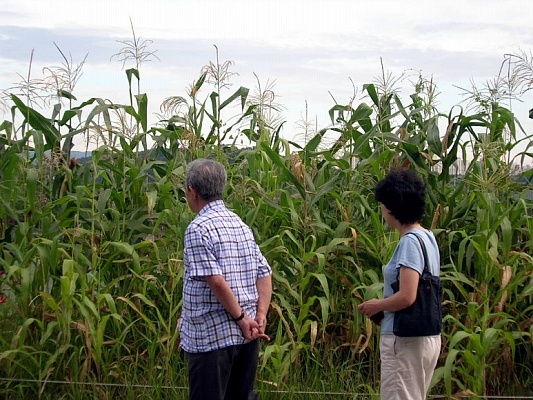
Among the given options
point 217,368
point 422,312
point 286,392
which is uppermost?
point 422,312

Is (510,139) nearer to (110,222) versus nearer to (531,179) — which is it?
(531,179)

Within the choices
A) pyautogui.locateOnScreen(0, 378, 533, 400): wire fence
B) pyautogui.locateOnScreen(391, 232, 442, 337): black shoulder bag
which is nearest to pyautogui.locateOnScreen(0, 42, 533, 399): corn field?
pyautogui.locateOnScreen(0, 378, 533, 400): wire fence

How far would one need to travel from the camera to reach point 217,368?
11.9 ft

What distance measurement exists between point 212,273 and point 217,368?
0.42m

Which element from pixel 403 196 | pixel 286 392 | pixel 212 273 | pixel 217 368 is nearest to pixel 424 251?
pixel 403 196

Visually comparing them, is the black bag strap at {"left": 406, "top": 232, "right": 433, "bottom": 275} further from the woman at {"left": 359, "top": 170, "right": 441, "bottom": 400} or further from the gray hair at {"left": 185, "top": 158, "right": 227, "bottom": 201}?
the gray hair at {"left": 185, "top": 158, "right": 227, "bottom": 201}

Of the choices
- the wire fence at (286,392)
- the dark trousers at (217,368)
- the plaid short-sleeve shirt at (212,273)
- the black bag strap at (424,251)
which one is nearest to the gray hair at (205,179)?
the plaid short-sleeve shirt at (212,273)

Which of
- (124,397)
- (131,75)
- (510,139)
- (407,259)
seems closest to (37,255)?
(124,397)

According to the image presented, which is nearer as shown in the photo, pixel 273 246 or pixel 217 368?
pixel 217 368

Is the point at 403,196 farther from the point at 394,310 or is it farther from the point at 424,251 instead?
the point at 394,310

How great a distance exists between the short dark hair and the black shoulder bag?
10cm

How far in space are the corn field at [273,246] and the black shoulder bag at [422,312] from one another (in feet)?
3.79

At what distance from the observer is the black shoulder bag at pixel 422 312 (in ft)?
11.8

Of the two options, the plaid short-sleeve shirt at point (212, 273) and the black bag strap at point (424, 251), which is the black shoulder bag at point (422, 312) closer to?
the black bag strap at point (424, 251)
